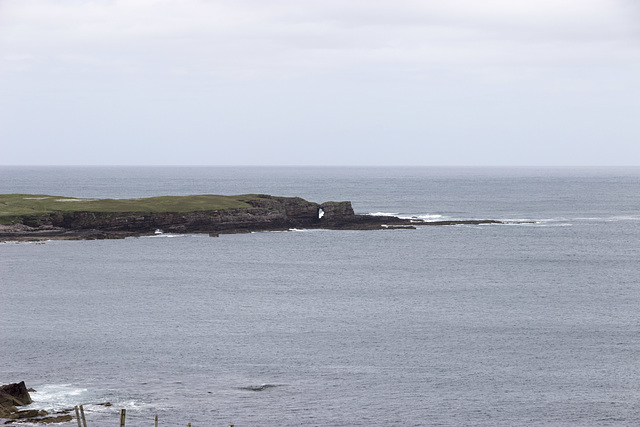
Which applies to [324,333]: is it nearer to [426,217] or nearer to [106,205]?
[106,205]

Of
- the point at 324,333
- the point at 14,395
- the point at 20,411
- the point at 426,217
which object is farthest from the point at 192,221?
the point at 20,411

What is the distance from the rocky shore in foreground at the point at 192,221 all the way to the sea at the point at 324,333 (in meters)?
7.05

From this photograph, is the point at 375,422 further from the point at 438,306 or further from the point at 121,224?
the point at 121,224

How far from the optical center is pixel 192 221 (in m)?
124

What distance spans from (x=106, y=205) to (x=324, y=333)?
7589cm

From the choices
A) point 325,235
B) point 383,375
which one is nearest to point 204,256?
point 325,235

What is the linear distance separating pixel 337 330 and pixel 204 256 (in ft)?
145

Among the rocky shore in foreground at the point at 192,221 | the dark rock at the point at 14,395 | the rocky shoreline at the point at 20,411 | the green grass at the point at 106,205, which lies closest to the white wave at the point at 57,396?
the dark rock at the point at 14,395

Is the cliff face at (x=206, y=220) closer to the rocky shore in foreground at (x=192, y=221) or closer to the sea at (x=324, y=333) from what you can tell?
the rocky shore in foreground at (x=192, y=221)

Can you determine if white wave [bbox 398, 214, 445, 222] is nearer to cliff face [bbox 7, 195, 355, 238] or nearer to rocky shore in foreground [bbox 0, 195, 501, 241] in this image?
rocky shore in foreground [bbox 0, 195, 501, 241]

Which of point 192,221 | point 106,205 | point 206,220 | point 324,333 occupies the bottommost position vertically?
point 324,333

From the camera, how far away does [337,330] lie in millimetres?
59344

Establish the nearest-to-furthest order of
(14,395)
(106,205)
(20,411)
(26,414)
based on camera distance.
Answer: (26,414), (20,411), (14,395), (106,205)

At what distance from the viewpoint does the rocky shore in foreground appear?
4476 inches
